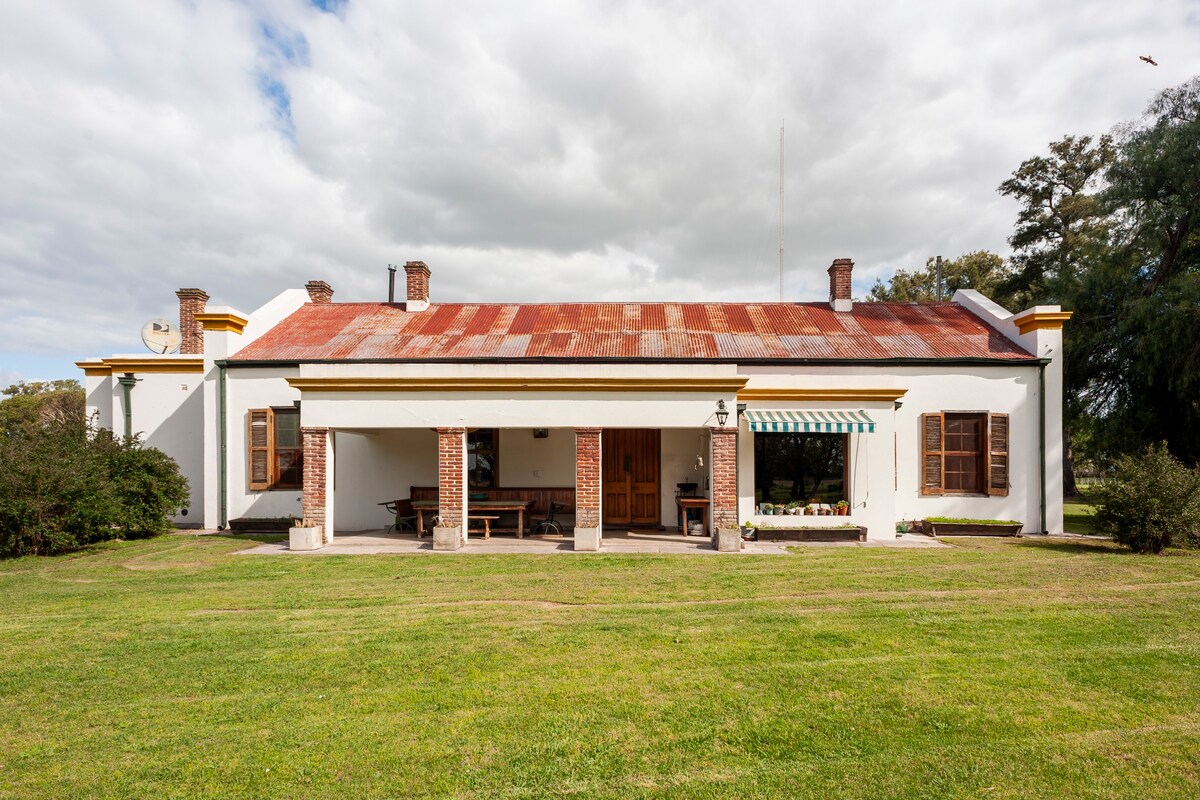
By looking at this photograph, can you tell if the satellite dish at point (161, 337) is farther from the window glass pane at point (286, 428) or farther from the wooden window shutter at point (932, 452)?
the wooden window shutter at point (932, 452)

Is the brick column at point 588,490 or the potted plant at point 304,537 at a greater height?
the brick column at point 588,490

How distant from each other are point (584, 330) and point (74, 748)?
1370 centimetres

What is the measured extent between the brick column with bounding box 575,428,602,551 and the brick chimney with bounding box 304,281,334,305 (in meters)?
12.1

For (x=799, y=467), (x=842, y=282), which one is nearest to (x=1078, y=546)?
(x=799, y=467)

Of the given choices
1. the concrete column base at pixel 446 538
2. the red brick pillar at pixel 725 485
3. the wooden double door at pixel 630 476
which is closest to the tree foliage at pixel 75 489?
the concrete column base at pixel 446 538

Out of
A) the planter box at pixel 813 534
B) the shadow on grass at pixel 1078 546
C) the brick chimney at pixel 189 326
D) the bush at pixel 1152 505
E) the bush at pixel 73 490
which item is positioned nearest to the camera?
the bush at pixel 1152 505

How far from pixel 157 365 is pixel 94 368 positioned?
2018 mm

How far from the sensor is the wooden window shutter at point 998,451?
14.5 m

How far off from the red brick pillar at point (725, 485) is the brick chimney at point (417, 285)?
1127 cm

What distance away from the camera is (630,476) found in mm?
15000

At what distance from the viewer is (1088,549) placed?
1194cm

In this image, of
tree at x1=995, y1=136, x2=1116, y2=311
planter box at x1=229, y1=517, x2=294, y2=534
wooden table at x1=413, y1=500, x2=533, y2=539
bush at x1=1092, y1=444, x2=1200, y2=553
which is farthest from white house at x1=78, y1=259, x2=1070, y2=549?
tree at x1=995, y1=136, x2=1116, y2=311

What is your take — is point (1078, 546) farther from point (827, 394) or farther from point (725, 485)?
point (725, 485)

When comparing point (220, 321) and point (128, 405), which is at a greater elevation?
point (220, 321)
